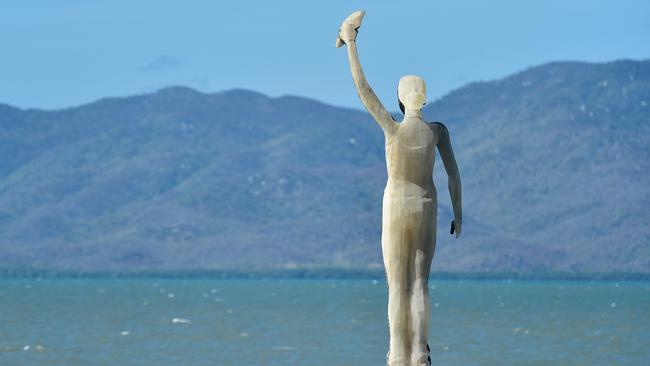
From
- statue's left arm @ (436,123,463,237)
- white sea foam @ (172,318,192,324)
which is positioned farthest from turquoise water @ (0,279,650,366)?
statue's left arm @ (436,123,463,237)

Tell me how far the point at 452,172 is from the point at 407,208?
102 centimetres

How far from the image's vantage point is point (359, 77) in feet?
54.2

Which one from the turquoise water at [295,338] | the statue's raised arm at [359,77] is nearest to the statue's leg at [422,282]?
the statue's raised arm at [359,77]

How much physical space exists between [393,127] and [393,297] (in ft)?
5.87

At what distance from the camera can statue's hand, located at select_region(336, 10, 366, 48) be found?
54.6 feet

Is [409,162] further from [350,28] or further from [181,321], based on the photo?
[181,321]

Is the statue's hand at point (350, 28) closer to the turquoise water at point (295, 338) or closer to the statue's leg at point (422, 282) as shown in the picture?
the statue's leg at point (422, 282)

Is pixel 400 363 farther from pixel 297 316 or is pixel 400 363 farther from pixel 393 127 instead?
pixel 297 316

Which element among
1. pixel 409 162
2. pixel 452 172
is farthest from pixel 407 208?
pixel 452 172

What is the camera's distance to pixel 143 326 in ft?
264

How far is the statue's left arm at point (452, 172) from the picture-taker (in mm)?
16984

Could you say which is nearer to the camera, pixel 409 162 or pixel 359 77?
pixel 359 77

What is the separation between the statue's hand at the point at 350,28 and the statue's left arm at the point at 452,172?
1.34 metres

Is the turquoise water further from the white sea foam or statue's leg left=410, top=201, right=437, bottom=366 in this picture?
statue's leg left=410, top=201, right=437, bottom=366
